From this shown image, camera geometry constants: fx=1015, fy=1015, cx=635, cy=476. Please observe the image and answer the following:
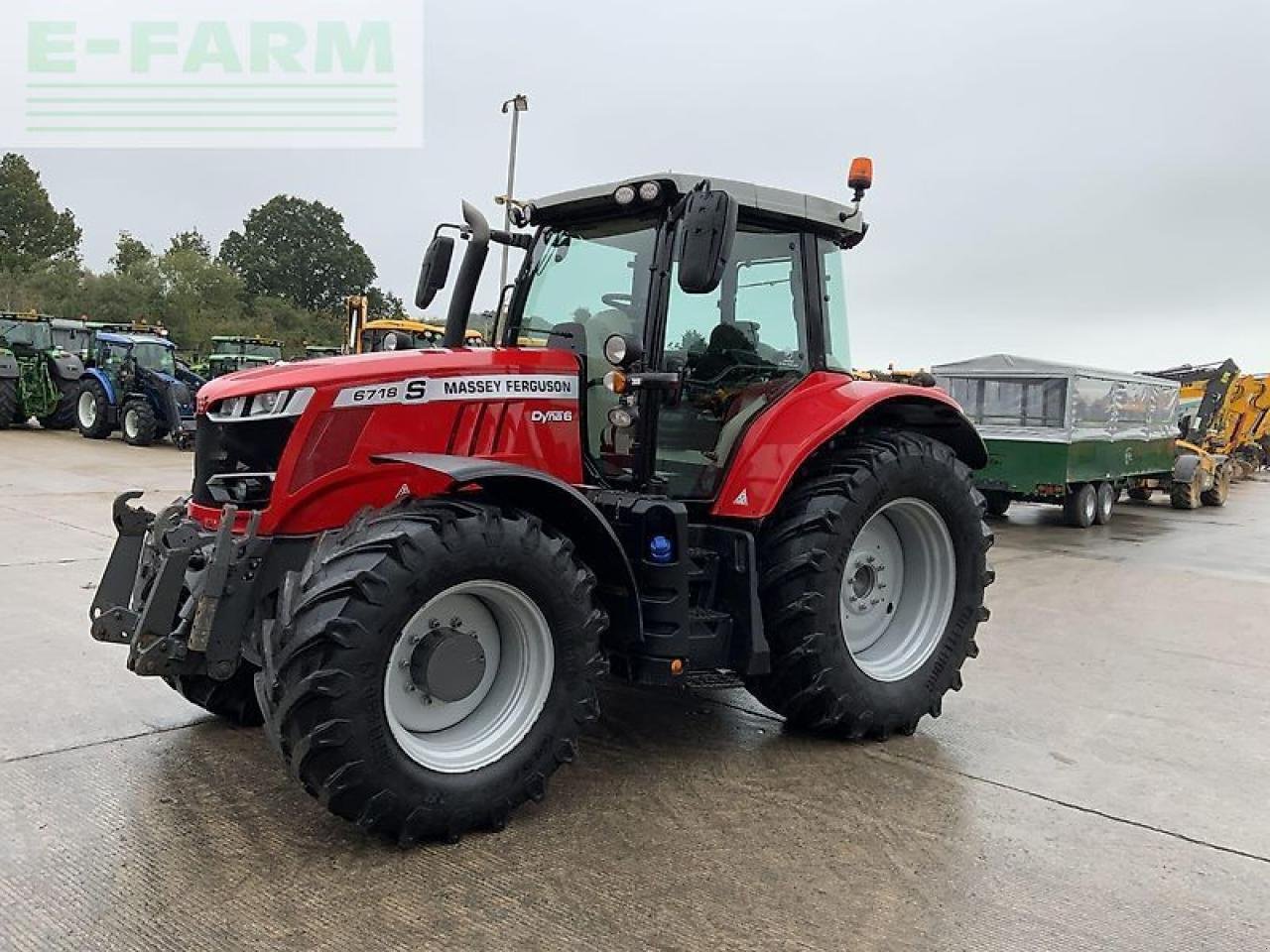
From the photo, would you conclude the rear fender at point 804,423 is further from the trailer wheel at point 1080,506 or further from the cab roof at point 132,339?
the cab roof at point 132,339

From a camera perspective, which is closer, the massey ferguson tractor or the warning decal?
the massey ferguson tractor

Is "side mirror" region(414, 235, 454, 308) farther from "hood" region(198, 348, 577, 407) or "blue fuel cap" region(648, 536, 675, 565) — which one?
"blue fuel cap" region(648, 536, 675, 565)

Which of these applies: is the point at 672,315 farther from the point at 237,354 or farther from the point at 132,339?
the point at 237,354

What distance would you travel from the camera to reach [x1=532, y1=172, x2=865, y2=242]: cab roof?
12.9 feet

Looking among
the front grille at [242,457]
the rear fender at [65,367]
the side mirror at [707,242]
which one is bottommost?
the front grille at [242,457]

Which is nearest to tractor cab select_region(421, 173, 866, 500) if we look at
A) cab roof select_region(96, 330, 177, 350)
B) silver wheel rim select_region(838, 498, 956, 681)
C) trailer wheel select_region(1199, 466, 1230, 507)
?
silver wheel rim select_region(838, 498, 956, 681)

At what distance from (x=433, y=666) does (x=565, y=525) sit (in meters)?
0.67

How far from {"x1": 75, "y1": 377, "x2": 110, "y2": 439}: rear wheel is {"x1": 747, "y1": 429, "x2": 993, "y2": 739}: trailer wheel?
17393mm

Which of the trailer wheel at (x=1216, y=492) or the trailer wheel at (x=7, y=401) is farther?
the trailer wheel at (x=7, y=401)

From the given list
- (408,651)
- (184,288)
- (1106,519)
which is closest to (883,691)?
(408,651)

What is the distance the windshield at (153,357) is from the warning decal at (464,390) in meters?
16.5

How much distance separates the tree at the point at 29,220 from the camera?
164 ft

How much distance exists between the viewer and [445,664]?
312cm

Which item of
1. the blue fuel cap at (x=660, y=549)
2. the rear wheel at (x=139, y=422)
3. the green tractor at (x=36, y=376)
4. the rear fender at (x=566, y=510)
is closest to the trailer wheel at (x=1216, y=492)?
the blue fuel cap at (x=660, y=549)
